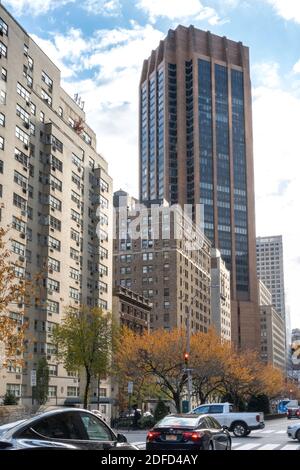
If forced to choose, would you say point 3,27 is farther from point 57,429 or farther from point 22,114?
point 57,429

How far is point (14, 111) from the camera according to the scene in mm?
64750

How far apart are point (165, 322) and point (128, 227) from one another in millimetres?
21754

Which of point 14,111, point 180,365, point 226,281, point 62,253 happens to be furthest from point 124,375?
point 226,281

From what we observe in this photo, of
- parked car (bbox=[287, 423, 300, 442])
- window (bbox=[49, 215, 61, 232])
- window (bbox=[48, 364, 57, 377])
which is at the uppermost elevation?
window (bbox=[49, 215, 61, 232])

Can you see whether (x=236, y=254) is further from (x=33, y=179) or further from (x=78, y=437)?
(x=78, y=437)

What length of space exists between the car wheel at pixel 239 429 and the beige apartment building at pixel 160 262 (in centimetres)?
8833

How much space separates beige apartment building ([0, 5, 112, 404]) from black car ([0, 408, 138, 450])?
4841cm

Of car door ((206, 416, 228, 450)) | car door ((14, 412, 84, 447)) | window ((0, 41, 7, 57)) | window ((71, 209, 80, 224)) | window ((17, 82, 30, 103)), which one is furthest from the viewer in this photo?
window ((71, 209, 80, 224))

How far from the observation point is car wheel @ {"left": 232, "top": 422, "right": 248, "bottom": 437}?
33.8 m

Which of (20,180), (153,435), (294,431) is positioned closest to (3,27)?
(20,180)

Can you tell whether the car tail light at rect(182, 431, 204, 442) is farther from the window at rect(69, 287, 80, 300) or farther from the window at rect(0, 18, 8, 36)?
the window at rect(69, 287, 80, 300)

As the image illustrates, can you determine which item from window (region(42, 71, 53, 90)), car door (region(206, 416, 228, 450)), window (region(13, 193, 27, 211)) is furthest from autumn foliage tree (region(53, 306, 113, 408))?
car door (region(206, 416, 228, 450))

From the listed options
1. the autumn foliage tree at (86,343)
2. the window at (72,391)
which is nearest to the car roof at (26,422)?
the autumn foliage tree at (86,343)

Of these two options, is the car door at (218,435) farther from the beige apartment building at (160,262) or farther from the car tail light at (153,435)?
the beige apartment building at (160,262)
